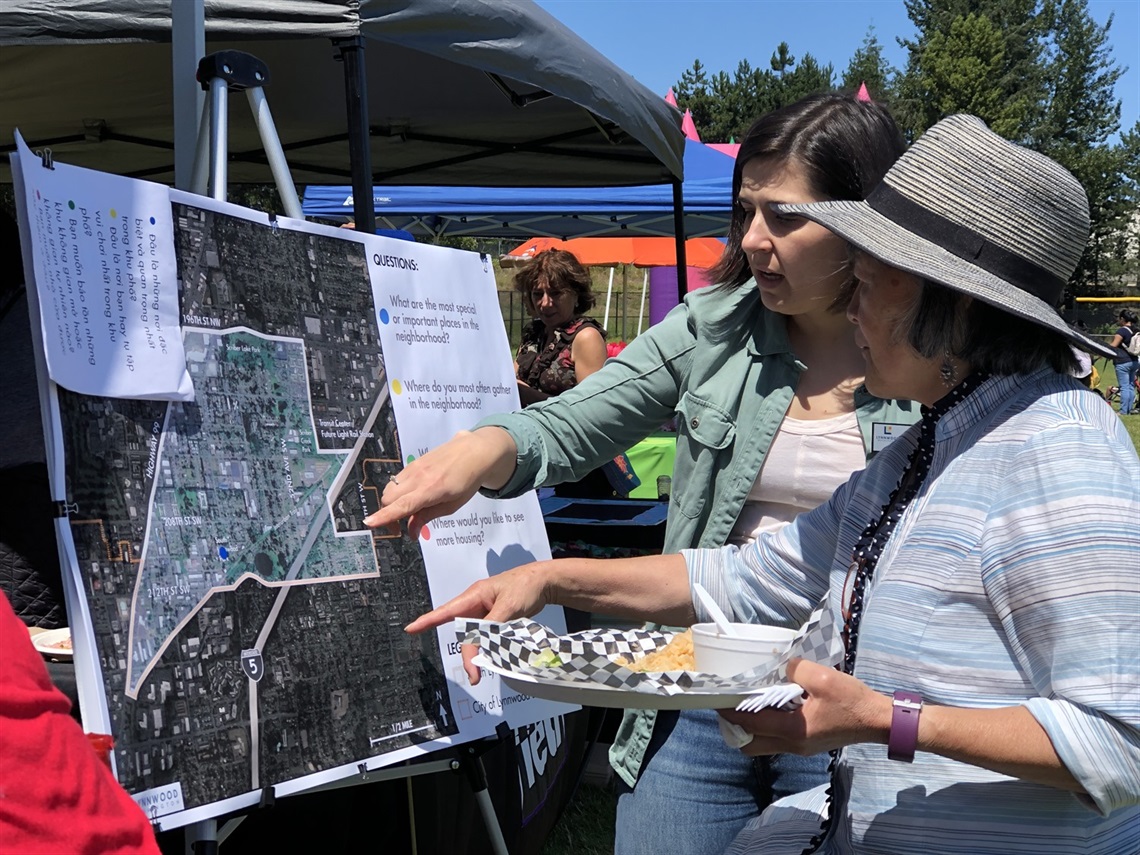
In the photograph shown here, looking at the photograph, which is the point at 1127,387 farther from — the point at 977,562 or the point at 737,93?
the point at 737,93

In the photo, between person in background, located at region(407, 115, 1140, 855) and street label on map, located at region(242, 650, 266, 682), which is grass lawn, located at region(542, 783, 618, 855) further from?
person in background, located at region(407, 115, 1140, 855)

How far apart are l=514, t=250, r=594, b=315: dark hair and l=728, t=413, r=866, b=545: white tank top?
150 inches

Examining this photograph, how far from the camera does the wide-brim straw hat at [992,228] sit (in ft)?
4.09

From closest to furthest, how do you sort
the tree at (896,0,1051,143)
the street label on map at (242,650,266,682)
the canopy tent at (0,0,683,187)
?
the street label on map at (242,650,266,682), the canopy tent at (0,0,683,187), the tree at (896,0,1051,143)

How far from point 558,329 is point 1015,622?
4612mm

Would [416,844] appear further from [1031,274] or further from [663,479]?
[663,479]

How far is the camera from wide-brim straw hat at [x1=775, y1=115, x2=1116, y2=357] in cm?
125

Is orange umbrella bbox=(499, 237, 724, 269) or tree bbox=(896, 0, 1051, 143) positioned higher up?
tree bbox=(896, 0, 1051, 143)

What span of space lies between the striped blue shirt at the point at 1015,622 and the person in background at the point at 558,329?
4236 mm

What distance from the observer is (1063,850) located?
3.97 ft

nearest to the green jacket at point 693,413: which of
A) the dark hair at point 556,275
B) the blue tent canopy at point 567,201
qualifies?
the dark hair at point 556,275

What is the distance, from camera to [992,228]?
1.27 meters

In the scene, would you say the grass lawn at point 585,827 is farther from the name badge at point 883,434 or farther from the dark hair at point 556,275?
the dark hair at point 556,275

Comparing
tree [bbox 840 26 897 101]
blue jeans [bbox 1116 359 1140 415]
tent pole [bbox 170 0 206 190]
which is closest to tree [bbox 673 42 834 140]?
tree [bbox 840 26 897 101]
